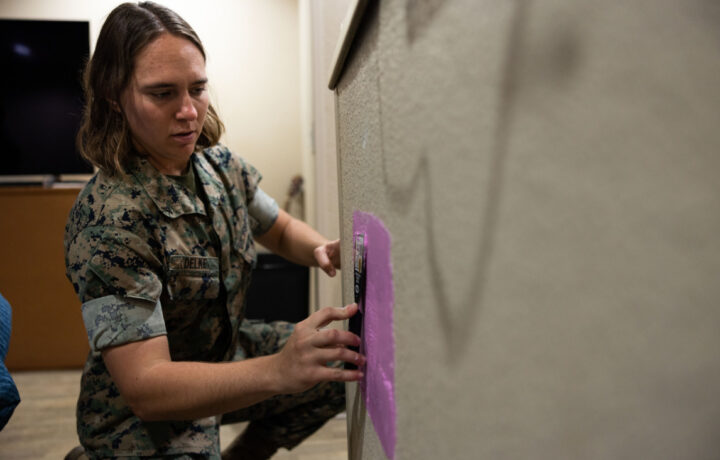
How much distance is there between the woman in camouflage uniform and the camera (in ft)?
2.37

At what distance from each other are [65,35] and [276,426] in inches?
86.1

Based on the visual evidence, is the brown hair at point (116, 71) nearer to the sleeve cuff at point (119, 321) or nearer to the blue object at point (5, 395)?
the sleeve cuff at point (119, 321)

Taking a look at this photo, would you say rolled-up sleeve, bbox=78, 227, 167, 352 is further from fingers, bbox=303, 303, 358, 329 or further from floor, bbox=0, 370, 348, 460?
floor, bbox=0, 370, 348, 460

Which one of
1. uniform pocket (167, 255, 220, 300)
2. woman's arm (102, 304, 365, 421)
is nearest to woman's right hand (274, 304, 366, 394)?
woman's arm (102, 304, 365, 421)

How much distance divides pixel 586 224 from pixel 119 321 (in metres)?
0.69

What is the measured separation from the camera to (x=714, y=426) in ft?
0.87

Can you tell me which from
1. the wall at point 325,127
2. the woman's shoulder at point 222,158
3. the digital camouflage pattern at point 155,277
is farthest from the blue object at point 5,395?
the wall at point 325,127

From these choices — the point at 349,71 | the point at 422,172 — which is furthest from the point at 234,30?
the point at 422,172

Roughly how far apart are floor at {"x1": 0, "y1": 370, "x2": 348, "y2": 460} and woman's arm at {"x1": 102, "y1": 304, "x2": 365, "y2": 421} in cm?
90

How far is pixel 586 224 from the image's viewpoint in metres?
0.26

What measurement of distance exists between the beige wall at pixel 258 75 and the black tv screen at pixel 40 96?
22.5 inches

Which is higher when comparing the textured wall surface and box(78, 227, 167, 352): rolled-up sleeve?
the textured wall surface

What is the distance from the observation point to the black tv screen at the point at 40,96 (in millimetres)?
2465

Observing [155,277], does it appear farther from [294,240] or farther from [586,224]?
[586,224]
